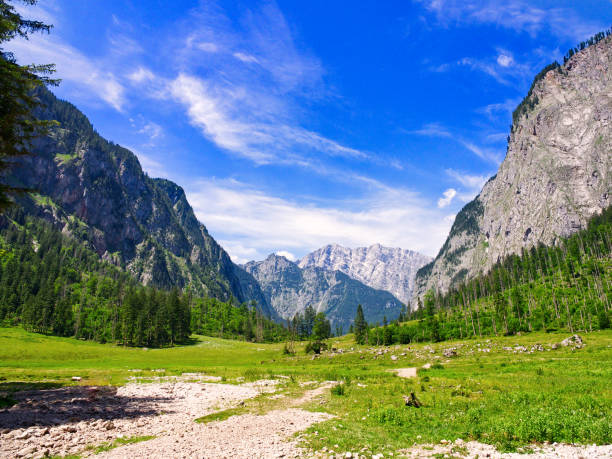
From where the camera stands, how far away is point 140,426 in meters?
18.6

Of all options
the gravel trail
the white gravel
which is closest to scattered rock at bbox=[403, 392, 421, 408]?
the white gravel

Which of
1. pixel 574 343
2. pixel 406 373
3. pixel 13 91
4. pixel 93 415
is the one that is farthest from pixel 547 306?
pixel 13 91

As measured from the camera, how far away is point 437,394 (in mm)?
26219

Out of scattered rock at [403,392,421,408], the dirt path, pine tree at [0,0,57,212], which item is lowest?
scattered rock at [403,392,421,408]

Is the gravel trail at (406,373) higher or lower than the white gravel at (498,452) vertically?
lower

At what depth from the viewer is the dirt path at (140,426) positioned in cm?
1426

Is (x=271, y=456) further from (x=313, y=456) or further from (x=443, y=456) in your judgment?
(x=443, y=456)

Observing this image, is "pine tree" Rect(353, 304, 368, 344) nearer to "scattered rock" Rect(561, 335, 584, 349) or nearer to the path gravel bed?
"scattered rock" Rect(561, 335, 584, 349)

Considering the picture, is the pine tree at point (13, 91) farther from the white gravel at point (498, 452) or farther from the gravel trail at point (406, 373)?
the gravel trail at point (406, 373)

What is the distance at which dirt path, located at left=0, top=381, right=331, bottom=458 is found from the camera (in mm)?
14262

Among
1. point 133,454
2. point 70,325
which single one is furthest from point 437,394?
point 70,325

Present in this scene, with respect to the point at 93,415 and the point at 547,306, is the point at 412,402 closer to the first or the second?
the point at 93,415

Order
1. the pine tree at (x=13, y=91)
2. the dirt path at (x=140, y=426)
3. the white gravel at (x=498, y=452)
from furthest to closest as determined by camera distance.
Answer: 1. the pine tree at (x=13, y=91)
2. the dirt path at (x=140, y=426)
3. the white gravel at (x=498, y=452)

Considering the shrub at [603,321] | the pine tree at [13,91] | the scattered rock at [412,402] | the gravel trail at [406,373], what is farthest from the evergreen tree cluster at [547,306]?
the pine tree at [13,91]
